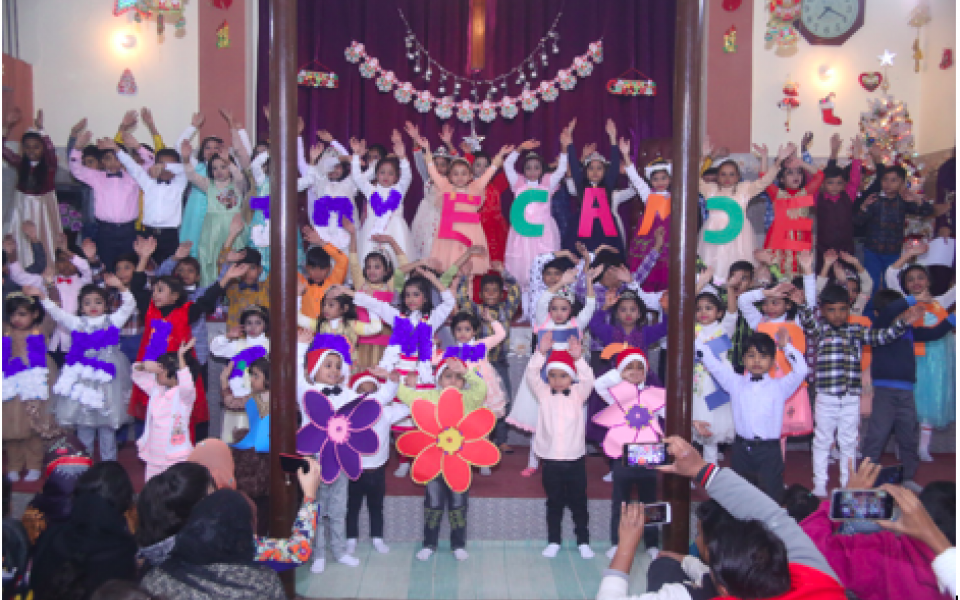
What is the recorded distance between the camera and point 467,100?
7.29 metres

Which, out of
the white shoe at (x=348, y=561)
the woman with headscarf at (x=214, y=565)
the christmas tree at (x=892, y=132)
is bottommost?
the white shoe at (x=348, y=561)

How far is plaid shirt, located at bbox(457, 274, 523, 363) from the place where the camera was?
469 cm

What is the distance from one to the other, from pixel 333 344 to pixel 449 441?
88 cm

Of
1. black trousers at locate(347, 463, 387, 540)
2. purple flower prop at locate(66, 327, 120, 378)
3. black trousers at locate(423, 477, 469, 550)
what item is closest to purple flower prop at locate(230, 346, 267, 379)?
purple flower prop at locate(66, 327, 120, 378)

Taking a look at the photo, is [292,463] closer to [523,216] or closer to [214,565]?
[214,565]

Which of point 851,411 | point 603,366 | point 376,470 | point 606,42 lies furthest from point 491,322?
point 606,42

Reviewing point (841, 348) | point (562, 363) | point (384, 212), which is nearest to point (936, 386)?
point (841, 348)

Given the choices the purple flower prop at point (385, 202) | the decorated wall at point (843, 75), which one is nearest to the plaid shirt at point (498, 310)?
the purple flower prop at point (385, 202)

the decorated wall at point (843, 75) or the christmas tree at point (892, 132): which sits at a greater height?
the decorated wall at point (843, 75)

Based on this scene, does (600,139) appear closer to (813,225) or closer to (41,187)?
(813,225)

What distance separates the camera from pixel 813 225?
6.38 metres

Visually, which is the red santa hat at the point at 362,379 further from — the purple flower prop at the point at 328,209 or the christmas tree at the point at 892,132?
the christmas tree at the point at 892,132

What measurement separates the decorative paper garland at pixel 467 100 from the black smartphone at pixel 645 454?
5429 millimetres

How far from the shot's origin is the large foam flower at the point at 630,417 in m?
3.81
